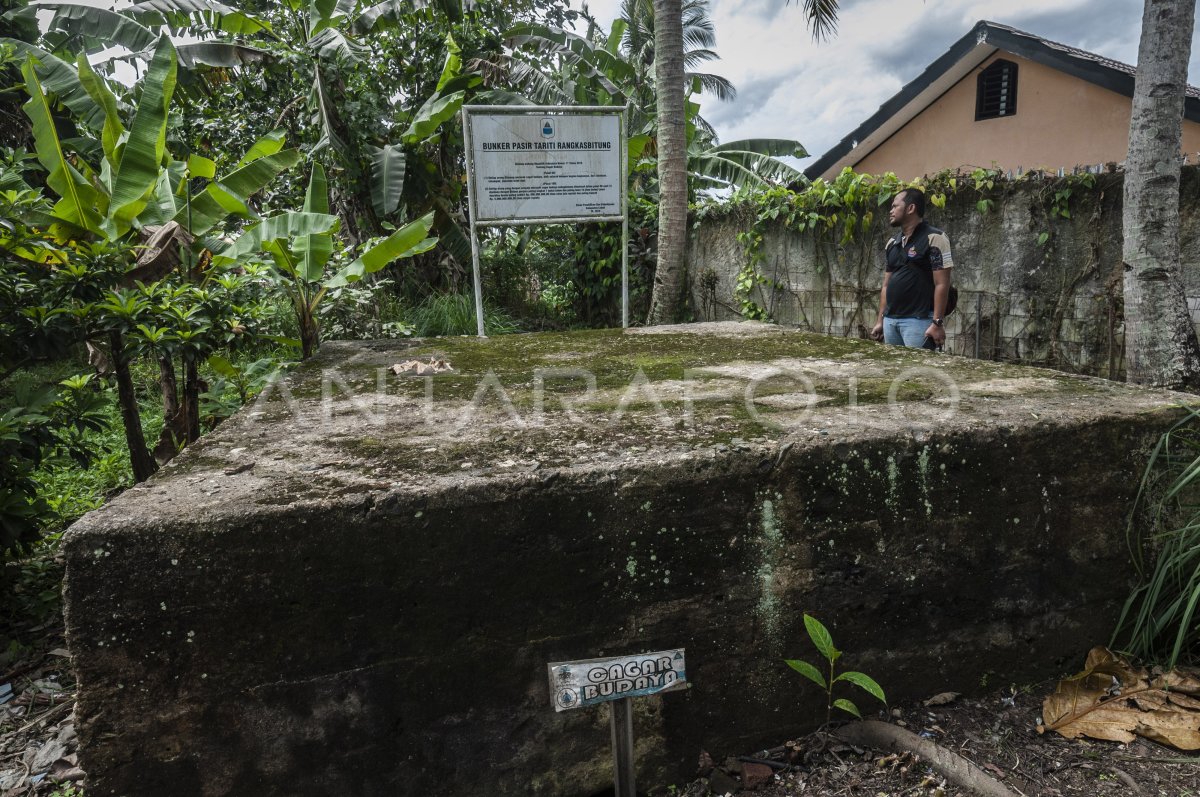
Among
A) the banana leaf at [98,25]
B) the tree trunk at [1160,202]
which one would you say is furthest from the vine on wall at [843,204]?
the banana leaf at [98,25]

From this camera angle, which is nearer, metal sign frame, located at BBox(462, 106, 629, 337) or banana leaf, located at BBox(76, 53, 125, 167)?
banana leaf, located at BBox(76, 53, 125, 167)

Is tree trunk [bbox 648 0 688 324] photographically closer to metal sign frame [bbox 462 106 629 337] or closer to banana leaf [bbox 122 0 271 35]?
metal sign frame [bbox 462 106 629 337]

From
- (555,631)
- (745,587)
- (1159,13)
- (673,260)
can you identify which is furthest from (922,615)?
(673,260)

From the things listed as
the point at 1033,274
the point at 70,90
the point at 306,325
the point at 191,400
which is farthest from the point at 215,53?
the point at 1033,274

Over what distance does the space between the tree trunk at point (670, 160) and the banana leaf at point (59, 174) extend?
4.93m

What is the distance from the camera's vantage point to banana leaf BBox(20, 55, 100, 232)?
3078mm

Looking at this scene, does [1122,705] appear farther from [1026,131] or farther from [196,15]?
[196,15]

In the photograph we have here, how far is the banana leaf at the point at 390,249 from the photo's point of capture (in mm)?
3748

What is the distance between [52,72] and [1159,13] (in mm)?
8111

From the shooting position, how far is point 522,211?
559 centimetres

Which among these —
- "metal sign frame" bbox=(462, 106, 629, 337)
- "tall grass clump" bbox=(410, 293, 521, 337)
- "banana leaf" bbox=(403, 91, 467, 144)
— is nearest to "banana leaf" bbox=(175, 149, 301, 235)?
"metal sign frame" bbox=(462, 106, 629, 337)

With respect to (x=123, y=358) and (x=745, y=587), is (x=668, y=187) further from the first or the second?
(x=745, y=587)

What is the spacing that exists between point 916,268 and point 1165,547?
2.67 m

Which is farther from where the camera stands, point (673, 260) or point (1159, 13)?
point (673, 260)
